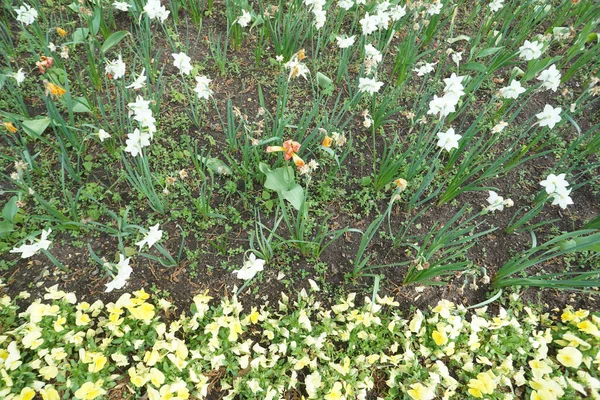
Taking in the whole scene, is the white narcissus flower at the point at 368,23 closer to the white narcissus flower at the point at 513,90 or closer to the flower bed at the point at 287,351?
the white narcissus flower at the point at 513,90

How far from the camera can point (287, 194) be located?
2113 mm

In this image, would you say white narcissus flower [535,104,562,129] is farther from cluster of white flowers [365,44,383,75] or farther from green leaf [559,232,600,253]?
cluster of white flowers [365,44,383,75]

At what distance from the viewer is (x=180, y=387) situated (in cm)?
172

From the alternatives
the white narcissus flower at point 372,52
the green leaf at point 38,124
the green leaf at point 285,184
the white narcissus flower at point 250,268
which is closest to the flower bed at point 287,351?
the white narcissus flower at point 250,268

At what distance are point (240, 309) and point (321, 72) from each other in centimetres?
196

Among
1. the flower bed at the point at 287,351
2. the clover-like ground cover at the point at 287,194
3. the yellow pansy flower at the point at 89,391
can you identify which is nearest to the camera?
the yellow pansy flower at the point at 89,391

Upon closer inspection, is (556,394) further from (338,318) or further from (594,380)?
(338,318)

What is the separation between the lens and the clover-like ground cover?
200cm

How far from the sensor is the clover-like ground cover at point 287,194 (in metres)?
2.00

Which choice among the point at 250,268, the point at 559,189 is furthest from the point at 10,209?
the point at 559,189

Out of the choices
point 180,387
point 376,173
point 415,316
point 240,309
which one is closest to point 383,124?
point 376,173

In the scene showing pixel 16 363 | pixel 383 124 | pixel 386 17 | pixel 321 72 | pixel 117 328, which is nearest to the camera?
pixel 16 363

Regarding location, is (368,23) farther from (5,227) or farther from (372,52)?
(5,227)

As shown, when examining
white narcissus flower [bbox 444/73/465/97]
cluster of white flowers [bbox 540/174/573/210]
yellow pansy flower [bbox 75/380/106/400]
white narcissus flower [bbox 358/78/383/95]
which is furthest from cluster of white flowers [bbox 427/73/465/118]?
yellow pansy flower [bbox 75/380/106/400]
